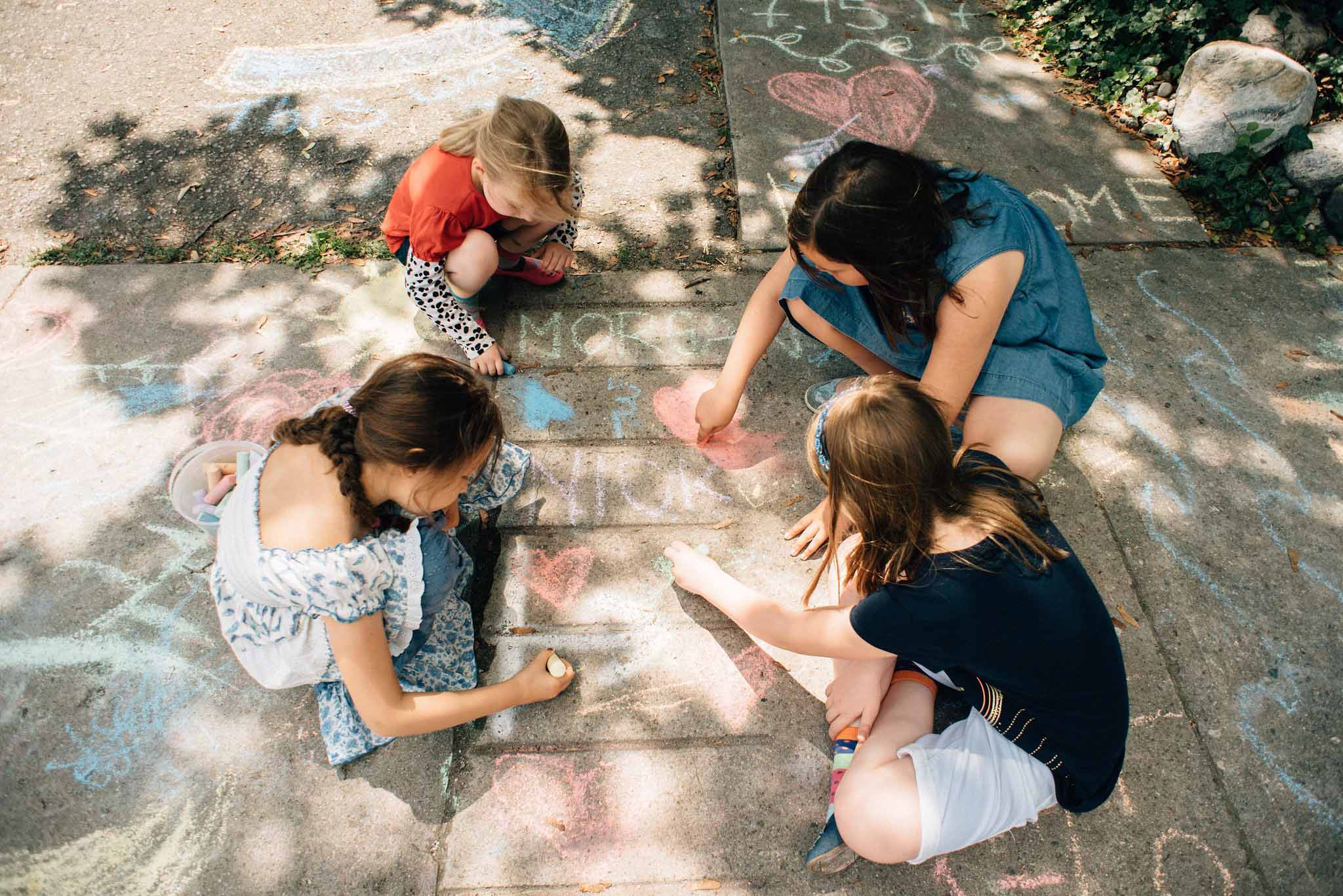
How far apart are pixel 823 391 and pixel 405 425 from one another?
1508 millimetres

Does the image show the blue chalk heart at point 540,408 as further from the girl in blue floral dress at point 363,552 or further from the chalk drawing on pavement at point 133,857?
the chalk drawing on pavement at point 133,857

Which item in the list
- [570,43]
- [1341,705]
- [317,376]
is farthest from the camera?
[570,43]

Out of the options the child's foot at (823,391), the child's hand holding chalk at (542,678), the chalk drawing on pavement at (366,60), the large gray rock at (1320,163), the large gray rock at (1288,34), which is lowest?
the child's hand holding chalk at (542,678)

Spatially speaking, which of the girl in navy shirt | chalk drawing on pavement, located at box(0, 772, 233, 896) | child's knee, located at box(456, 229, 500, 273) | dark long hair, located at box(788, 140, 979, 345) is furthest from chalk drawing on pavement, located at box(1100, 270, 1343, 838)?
chalk drawing on pavement, located at box(0, 772, 233, 896)

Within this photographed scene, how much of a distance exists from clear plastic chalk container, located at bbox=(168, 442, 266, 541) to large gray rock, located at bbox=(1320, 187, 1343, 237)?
159 inches

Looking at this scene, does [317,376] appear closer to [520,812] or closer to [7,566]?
[7,566]

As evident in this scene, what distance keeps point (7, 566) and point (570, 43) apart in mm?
3314

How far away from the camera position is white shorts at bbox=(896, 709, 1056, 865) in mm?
1601

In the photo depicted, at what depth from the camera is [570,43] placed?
13.0 feet

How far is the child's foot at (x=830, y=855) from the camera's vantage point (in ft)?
5.56

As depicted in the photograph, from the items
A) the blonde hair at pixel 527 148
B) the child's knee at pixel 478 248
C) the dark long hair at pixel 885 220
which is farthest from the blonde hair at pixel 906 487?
the child's knee at pixel 478 248

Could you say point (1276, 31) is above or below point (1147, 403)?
above

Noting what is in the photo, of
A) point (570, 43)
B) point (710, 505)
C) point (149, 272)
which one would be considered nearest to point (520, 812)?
point (710, 505)

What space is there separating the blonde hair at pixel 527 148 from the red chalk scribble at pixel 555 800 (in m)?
1.52
